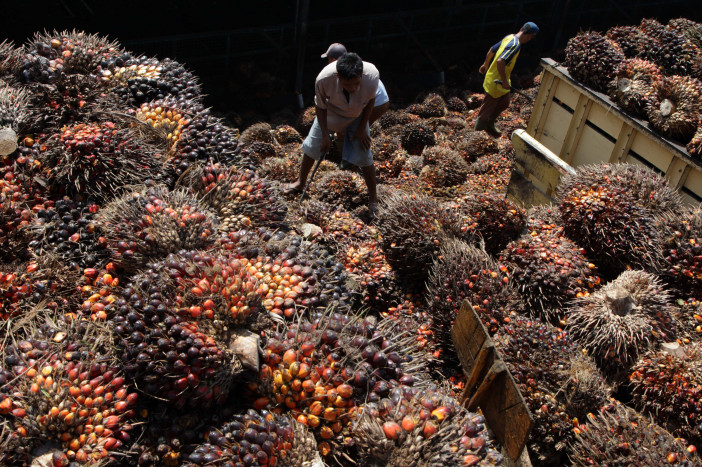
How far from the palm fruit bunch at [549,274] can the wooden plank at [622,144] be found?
5.56ft

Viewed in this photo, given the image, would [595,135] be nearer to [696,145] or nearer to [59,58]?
[696,145]

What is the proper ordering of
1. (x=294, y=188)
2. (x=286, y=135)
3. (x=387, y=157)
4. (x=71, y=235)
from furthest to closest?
1. (x=286, y=135)
2. (x=387, y=157)
3. (x=294, y=188)
4. (x=71, y=235)

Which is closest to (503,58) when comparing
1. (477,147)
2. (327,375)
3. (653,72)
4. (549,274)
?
(477,147)

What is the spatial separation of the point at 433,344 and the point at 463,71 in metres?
10.3

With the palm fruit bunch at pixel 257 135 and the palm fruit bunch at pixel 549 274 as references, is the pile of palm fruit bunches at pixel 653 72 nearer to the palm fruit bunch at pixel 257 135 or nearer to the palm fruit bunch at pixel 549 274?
the palm fruit bunch at pixel 549 274

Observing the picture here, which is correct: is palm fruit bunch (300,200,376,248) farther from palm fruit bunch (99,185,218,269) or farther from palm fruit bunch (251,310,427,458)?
palm fruit bunch (251,310,427,458)

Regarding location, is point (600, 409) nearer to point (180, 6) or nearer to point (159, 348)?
point (159, 348)

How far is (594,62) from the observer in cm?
593

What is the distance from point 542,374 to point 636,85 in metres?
3.56

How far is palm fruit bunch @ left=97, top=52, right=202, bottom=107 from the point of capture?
14.1 feet

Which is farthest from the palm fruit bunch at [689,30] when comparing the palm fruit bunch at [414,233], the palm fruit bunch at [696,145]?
the palm fruit bunch at [414,233]

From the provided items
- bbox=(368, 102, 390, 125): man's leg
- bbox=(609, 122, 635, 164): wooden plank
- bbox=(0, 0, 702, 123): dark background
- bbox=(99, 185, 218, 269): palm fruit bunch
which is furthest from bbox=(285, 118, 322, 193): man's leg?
bbox=(0, 0, 702, 123): dark background

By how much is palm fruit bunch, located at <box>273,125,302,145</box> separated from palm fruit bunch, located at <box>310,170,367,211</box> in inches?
136

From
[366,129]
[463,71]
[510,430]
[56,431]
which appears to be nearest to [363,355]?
[510,430]
